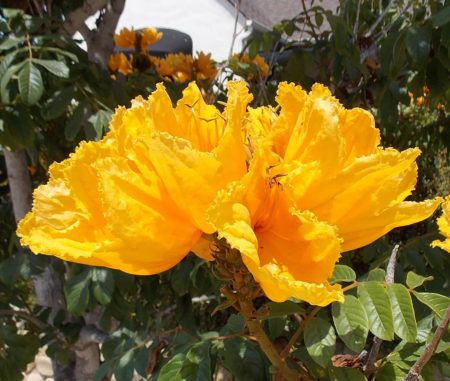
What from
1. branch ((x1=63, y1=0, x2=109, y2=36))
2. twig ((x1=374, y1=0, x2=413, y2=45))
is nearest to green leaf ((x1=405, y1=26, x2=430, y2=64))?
twig ((x1=374, y1=0, x2=413, y2=45))

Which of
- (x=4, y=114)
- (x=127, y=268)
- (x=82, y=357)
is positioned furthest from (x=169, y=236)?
(x=82, y=357)

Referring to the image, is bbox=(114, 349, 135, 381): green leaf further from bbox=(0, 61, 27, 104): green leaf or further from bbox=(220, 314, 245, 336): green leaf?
bbox=(0, 61, 27, 104): green leaf

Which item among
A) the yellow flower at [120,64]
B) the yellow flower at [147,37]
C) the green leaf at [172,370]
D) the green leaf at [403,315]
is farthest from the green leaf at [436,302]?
the yellow flower at [147,37]

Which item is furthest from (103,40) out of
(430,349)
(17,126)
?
(430,349)

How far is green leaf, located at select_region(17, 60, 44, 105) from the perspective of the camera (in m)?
1.29

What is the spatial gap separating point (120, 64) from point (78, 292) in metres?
0.96

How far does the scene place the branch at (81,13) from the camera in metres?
1.82

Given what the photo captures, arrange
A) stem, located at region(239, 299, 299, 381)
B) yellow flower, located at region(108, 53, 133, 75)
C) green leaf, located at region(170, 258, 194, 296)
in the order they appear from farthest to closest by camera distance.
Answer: yellow flower, located at region(108, 53, 133, 75) < green leaf, located at region(170, 258, 194, 296) < stem, located at region(239, 299, 299, 381)

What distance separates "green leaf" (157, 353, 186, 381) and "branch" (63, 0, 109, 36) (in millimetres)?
1309

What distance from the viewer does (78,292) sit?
4.79 ft

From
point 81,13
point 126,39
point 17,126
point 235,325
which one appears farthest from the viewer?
point 126,39

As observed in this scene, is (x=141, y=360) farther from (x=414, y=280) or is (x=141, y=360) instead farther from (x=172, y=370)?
(x=414, y=280)

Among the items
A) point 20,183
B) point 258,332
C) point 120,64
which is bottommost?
point 20,183

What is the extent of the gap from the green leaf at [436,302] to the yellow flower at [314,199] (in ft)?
0.81
